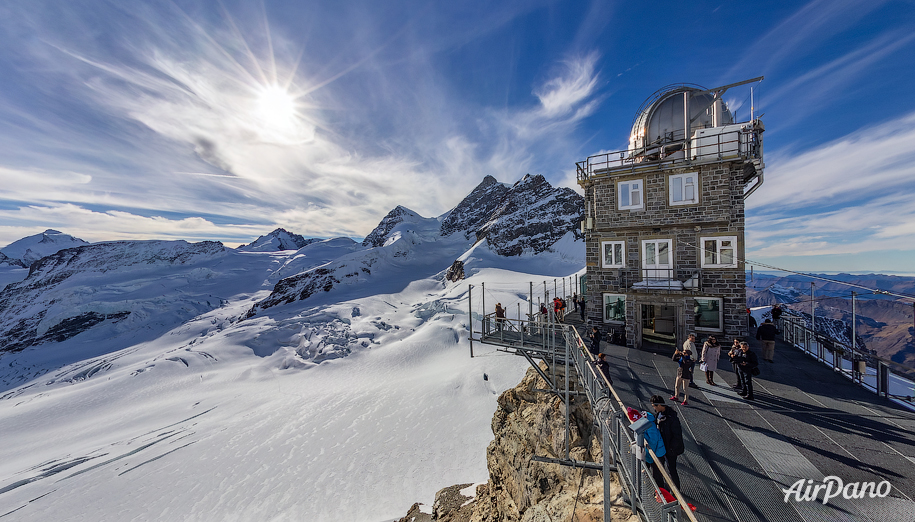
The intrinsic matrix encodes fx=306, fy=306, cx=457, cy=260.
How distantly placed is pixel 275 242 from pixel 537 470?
199912 mm

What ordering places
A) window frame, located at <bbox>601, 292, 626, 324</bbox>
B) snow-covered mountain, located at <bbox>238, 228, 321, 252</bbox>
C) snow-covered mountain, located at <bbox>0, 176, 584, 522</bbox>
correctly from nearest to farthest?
window frame, located at <bbox>601, 292, 626, 324</bbox> → snow-covered mountain, located at <bbox>0, 176, 584, 522</bbox> → snow-covered mountain, located at <bbox>238, 228, 321, 252</bbox>

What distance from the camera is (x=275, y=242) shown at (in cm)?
17662

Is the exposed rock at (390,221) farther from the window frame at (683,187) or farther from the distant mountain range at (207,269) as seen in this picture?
the window frame at (683,187)

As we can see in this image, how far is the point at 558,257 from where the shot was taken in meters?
68.8

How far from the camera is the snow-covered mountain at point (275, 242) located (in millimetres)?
170988

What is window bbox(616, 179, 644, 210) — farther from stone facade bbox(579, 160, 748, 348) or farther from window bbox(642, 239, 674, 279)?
window bbox(642, 239, 674, 279)

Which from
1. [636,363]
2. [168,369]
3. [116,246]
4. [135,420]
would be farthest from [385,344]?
[116,246]

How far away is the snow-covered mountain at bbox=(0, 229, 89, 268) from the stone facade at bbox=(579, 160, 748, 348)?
267532mm

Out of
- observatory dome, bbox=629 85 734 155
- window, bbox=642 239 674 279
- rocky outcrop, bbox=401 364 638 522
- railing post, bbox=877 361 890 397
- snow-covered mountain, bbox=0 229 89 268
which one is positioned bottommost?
rocky outcrop, bbox=401 364 638 522

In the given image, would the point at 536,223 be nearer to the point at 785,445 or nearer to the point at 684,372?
the point at 684,372

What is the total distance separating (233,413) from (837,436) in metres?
35.8

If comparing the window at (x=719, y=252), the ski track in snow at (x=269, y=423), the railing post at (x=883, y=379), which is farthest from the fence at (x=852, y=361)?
the ski track in snow at (x=269, y=423)

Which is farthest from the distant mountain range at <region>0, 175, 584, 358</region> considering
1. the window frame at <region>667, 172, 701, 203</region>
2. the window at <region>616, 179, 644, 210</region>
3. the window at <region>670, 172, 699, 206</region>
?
the window at <region>670, 172, 699, 206</region>

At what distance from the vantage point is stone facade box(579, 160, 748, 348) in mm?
12531
